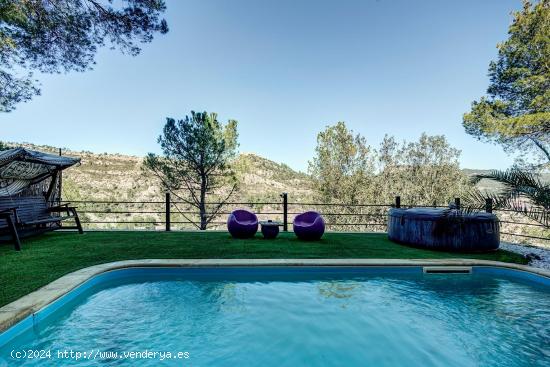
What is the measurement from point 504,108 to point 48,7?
15322mm

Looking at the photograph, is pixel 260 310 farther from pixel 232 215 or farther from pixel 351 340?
pixel 232 215

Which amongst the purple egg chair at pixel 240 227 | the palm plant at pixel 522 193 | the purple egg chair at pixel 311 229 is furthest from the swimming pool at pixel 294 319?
the purple egg chair at pixel 240 227

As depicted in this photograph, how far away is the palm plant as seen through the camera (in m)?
4.31

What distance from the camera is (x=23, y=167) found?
670cm

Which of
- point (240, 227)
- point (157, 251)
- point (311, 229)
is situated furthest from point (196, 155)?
point (157, 251)

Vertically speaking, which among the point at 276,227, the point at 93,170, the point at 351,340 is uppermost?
the point at 93,170

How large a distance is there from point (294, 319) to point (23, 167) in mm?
7045

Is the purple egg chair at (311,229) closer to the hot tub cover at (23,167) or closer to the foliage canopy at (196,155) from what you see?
the hot tub cover at (23,167)

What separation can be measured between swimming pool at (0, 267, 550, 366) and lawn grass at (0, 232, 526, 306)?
0.60 m

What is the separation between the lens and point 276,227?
6996 mm

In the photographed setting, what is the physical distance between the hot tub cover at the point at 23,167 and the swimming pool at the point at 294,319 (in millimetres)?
3734

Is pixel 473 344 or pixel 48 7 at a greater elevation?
pixel 48 7

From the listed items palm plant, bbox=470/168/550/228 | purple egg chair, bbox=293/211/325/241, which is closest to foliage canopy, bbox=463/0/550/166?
palm plant, bbox=470/168/550/228

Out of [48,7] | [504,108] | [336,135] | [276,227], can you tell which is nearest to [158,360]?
[276,227]
